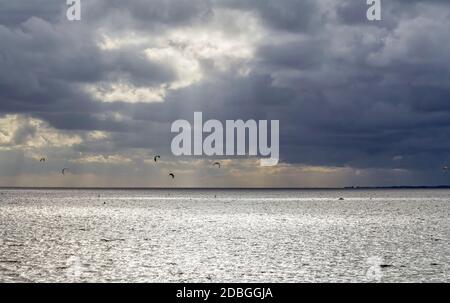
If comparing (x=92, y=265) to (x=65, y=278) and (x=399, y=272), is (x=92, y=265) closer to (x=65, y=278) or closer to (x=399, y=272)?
(x=65, y=278)

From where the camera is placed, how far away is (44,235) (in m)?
57.5

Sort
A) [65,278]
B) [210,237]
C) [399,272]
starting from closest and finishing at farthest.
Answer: [65,278] → [399,272] → [210,237]

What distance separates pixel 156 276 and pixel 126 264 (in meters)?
4.89

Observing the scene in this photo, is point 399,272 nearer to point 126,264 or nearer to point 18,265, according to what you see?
point 126,264
